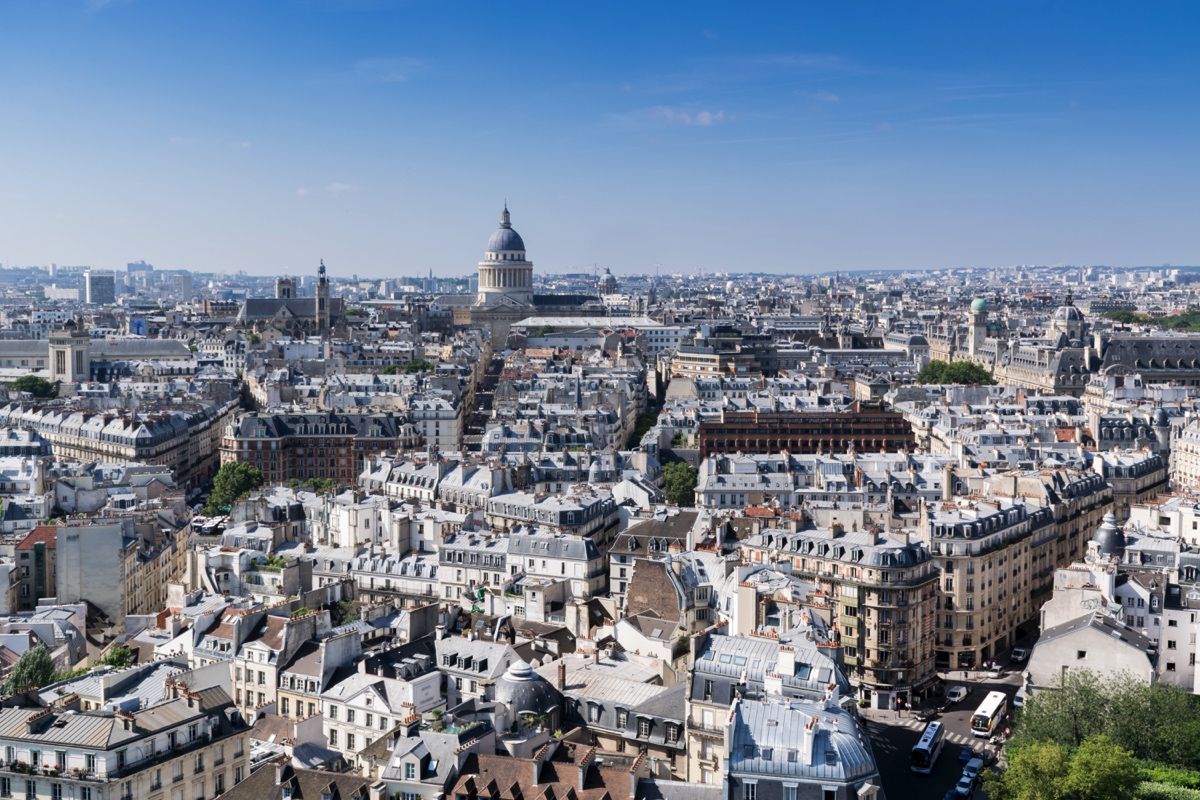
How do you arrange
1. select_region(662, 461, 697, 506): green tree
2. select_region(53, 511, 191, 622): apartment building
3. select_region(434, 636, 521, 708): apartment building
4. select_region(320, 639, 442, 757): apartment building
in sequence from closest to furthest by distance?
select_region(320, 639, 442, 757): apartment building < select_region(434, 636, 521, 708): apartment building < select_region(53, 511, 191, 622): apartment building < select_region(662, 461, 697, 506): green tree

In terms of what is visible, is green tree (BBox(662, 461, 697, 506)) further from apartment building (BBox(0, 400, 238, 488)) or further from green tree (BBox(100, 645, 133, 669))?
green tree (BBox(100, 645, 133, 669))

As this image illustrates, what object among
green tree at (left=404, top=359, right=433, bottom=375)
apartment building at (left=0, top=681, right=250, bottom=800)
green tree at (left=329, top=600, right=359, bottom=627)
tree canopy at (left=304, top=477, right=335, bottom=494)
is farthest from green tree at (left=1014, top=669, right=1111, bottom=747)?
green tree at (left=404, top=359, right=433, bottom=375)


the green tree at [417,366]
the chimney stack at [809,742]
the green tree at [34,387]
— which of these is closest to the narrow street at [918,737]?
the chimney stack at [809,742]

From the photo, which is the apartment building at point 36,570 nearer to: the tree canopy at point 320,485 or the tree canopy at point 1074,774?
the tree canopy at point 320,485

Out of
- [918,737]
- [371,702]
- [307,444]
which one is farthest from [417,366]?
[371,702]

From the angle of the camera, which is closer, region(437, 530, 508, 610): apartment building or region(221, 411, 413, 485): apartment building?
region(437, 530, 508, 610): apartment building

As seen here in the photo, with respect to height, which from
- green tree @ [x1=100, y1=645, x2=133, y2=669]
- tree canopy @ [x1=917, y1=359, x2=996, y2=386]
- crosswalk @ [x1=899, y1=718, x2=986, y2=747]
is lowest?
crosswalk @ [x1=899, y1=718, x2=986, y2=747]

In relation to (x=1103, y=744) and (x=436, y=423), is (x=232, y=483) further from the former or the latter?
(x=1103, y=744)
